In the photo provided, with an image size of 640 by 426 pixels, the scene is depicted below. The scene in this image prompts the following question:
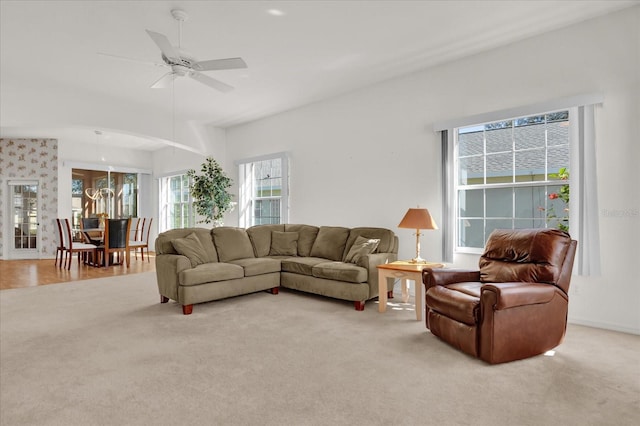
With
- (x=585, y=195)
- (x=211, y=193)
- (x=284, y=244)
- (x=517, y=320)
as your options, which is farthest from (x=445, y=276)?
(x=211, y=193)

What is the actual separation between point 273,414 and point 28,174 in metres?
10.1

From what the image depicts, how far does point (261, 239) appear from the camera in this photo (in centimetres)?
578

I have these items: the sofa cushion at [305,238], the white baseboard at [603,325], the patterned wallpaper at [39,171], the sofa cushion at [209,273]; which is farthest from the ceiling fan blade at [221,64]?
the patterned wallpaper at [39,171]

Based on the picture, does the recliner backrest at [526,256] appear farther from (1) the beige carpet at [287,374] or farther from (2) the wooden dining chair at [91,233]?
(2) the wooden dining chair at [91,233]

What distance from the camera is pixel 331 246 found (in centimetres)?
530

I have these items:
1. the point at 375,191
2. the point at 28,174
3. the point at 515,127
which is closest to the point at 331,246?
the point at 375,191

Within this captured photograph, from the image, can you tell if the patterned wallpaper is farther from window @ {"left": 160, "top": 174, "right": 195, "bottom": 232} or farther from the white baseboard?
the white baseboard

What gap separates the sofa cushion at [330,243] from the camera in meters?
5.23

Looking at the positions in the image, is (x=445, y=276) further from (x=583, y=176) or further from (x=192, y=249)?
(x=192, y=249)

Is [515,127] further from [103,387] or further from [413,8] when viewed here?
[103,387]

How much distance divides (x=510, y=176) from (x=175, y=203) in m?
8.59

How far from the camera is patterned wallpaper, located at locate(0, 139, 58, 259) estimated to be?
9.09 m

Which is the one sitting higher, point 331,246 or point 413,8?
point 413,8

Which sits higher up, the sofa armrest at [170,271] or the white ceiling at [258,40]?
the white ceiling at [258,40]
